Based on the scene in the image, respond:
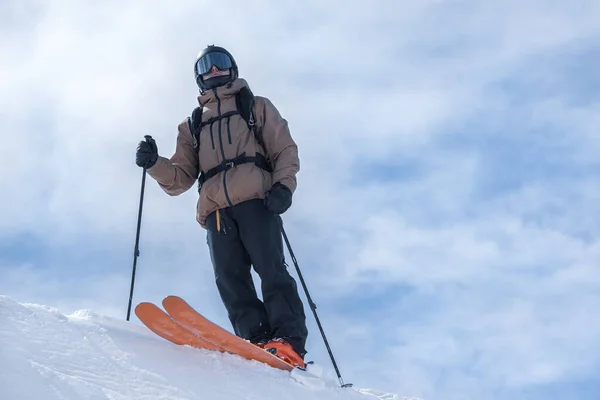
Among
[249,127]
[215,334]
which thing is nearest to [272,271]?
[215,334]

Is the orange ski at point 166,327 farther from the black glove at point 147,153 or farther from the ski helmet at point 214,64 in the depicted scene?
the ski helmet at point 214,64

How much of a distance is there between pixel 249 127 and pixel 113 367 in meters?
2.80

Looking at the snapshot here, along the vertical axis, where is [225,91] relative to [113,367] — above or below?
above

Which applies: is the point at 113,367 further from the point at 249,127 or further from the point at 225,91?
the point at 225,91

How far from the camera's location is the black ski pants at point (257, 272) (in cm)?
660

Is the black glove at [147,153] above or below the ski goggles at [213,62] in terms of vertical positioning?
below

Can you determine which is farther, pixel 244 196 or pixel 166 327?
pixel 244 196

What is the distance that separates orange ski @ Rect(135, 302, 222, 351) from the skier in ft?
2.11

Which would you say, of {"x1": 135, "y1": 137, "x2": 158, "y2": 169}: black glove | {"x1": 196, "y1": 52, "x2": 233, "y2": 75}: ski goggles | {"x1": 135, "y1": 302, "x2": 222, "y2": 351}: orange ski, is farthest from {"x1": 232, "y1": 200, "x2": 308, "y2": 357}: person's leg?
{"x1": 196, "y1": 52, "x2": 233, "y2": 75}: ski goggles

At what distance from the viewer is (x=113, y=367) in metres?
5.00

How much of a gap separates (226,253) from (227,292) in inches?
14.2

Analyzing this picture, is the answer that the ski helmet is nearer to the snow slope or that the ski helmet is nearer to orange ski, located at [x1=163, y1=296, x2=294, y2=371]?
orange ski, located at [x1=163, y1=296, x2=294, y2=371]

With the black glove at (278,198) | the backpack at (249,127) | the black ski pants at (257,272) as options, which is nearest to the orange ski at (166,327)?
the black ski pants at (257,272)

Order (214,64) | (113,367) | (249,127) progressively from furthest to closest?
(214,64) → (249,127) → (113,367)
